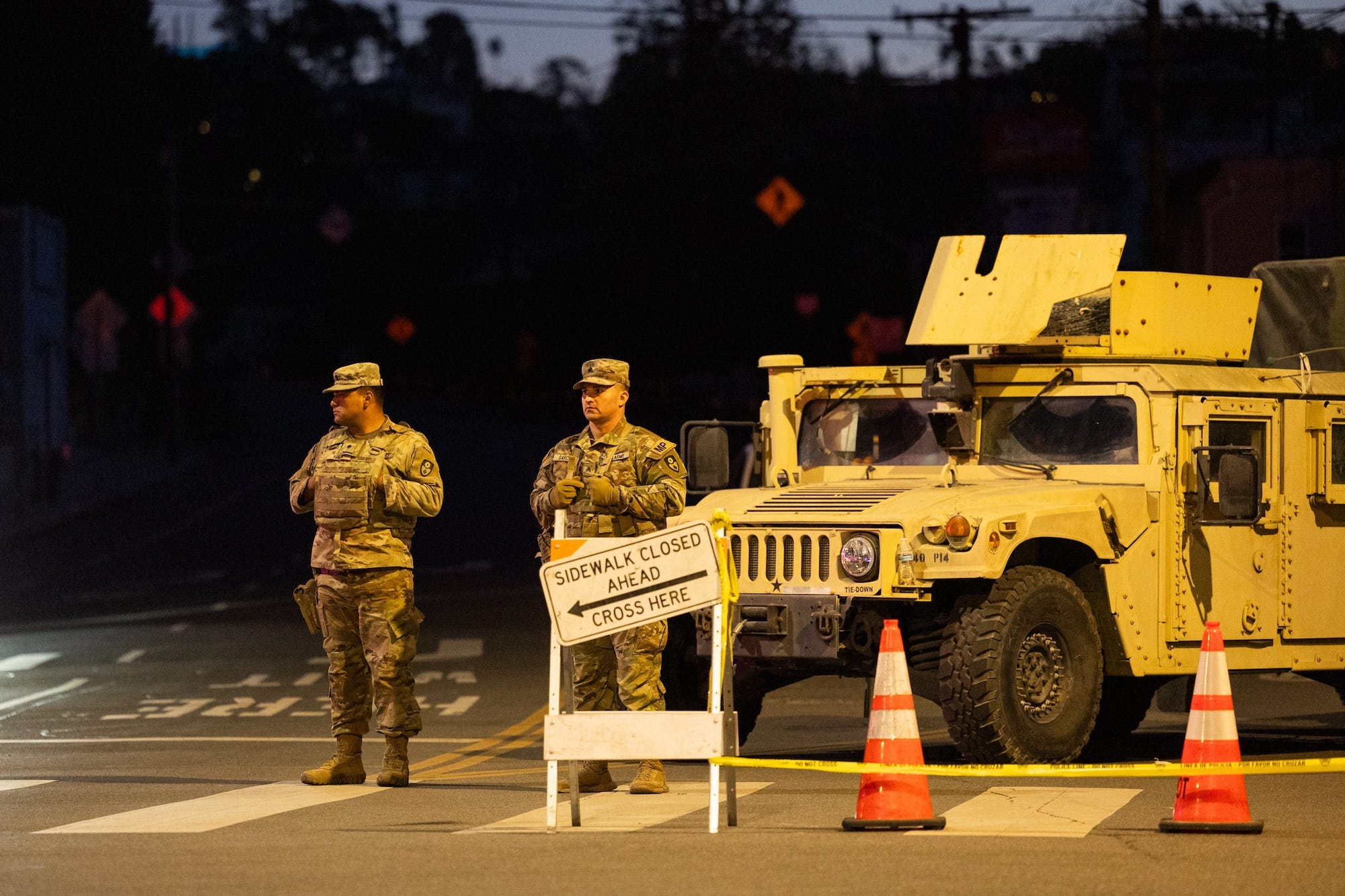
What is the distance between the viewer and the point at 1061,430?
1370cm

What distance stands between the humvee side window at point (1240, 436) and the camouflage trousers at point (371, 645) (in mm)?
4570

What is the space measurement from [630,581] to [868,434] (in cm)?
463

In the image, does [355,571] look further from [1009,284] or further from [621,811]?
[1009,284]

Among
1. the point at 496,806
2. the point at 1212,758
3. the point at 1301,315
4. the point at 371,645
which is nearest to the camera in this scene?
the point at 1212,758

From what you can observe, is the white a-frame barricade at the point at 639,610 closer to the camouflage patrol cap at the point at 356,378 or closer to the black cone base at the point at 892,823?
the black cone base at the point at 892,823

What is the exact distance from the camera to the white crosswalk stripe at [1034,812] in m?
10.0

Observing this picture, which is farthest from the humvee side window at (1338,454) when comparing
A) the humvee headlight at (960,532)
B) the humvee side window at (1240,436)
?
the humvee headlight at (960,532)

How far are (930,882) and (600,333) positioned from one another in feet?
280

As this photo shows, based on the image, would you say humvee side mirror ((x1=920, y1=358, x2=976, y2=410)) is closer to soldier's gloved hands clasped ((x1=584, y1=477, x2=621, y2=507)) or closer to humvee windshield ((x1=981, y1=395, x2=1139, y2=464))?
humvee windshield ((x1=981, y1=395, x2=1139, y2=464))

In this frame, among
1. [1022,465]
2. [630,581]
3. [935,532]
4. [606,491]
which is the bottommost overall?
[630,581]

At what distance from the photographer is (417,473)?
479 inches

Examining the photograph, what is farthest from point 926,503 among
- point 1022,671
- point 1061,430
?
point 1061,430

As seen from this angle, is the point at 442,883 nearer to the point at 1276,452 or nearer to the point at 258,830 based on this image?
the point at 258,830

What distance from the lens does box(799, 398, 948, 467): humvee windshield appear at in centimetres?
1432
